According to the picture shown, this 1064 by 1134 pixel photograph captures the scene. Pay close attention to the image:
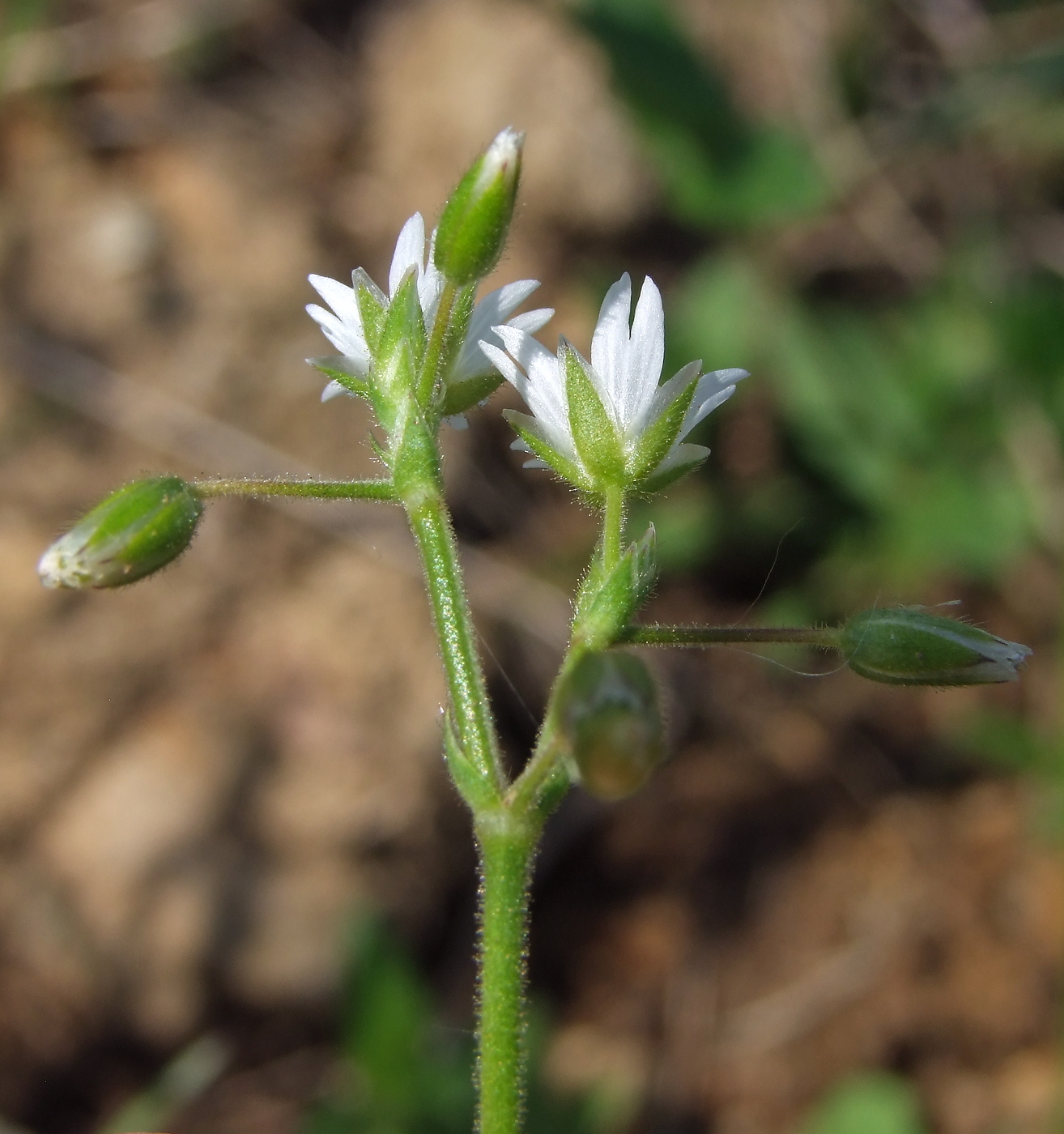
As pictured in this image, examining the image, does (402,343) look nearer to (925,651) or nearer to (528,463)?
(528,463)

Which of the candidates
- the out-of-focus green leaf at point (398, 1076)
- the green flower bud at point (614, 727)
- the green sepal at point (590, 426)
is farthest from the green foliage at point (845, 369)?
the green flower bud at point (614, 727)

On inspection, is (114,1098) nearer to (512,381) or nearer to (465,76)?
(512,381)

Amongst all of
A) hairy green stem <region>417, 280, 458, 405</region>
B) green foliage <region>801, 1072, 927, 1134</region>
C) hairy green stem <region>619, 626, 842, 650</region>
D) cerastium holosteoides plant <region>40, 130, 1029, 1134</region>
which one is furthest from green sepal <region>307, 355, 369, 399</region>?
green foliage <region>801, 1072, 927, 1134</region>

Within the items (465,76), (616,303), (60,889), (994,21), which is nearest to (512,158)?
(616,303)

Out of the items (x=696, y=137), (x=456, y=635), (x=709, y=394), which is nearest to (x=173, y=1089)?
(x=456, y=635)

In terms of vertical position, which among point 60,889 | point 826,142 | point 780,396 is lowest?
point 60,889

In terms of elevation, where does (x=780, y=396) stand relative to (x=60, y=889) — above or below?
above

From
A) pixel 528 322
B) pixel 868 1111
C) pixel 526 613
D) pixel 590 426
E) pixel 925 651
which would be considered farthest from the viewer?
pixel 526 613
